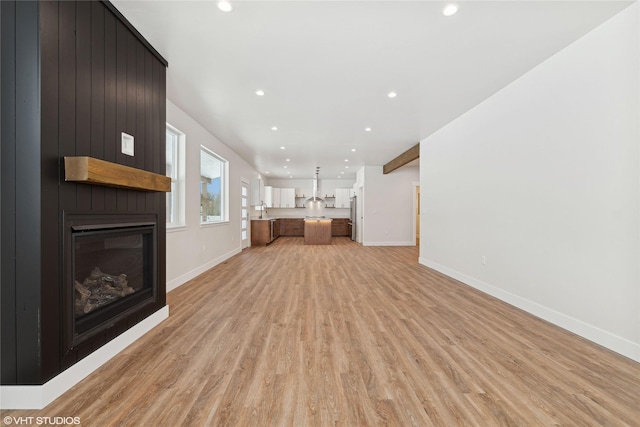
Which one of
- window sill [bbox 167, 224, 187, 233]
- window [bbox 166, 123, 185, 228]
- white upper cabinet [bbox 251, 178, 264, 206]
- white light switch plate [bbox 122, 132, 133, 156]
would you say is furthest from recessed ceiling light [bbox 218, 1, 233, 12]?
white upper cabinet [bbox 251, 178, 264, 206]

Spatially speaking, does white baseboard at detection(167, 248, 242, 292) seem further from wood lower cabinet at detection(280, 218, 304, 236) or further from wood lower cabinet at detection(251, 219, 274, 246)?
wood lower cabinet at detection(280, 218, 304, 236)

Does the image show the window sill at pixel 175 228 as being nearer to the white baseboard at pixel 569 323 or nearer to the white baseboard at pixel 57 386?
the white baseboard at pixel 57 386

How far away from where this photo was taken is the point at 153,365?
1781 millimetres

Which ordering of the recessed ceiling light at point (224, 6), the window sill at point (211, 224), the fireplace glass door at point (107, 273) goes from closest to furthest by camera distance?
1. the fireplace glass door at point (107, 273)
2. the recessed ceiling light at point (224, 6)
3. the window sill at point (211, 224)

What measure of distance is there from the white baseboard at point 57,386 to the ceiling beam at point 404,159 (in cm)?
588

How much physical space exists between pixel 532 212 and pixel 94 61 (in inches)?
161

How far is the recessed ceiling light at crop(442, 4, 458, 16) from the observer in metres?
1.89

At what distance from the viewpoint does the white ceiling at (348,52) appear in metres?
1.96

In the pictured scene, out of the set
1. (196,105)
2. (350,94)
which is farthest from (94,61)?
(350,94)

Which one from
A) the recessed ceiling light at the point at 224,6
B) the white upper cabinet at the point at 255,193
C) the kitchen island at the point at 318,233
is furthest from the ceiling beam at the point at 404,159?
the recessed ceiling light at the point at 224,6

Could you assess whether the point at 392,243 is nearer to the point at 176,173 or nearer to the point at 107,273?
the point at 176,173

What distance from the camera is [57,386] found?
147 centimetres

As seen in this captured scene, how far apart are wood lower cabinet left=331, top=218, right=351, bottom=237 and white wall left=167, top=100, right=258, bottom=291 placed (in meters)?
5.84

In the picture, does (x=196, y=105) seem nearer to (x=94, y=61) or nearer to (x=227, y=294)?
(x=94, y=61)
